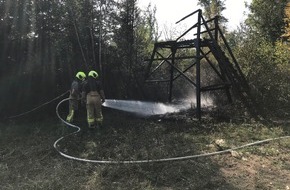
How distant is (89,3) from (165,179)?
966 centimetres

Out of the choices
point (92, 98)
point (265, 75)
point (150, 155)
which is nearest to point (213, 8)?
point (265, 75)

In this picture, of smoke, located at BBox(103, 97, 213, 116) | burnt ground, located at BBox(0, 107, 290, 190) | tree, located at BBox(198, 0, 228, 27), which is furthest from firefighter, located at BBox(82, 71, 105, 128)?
tree, located at BBox(198, 0, 228, 27)

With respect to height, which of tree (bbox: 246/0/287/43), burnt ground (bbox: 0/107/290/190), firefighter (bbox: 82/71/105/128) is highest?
tree (bbox: 246/0/287/43)

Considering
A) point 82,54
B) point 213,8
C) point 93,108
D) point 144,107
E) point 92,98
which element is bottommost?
point 144,107

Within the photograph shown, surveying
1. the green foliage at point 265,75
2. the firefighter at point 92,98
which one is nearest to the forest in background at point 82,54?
the green foliage at point 265,75

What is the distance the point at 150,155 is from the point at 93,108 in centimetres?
324

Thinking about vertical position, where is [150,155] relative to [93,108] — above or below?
below

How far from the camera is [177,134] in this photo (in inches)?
343

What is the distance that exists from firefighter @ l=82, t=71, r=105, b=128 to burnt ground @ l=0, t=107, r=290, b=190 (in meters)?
0.32

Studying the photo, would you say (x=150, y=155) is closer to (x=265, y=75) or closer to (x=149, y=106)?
(x=149, y=106)

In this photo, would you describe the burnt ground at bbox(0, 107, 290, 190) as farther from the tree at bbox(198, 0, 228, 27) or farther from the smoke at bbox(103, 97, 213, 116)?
the tree at bbox(198, 0, 228, 27)

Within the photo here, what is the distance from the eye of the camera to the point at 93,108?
965 cm

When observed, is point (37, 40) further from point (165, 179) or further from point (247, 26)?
point (247, 26)

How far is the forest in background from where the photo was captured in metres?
11.9
